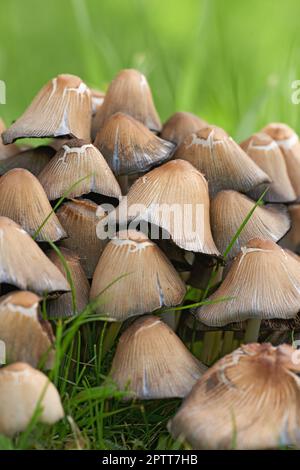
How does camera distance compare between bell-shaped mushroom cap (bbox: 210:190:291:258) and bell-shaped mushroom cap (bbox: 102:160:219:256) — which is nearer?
bell-shaped mushroom cap (bbox: 102:160:219:256)

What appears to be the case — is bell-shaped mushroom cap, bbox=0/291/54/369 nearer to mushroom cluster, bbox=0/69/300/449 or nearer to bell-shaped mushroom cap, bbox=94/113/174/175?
mushroom cluster, bbox=0/69/300/449

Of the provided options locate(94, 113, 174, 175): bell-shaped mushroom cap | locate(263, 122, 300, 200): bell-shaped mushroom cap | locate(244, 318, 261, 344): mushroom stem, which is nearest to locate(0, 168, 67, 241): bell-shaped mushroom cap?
locate(94, 113, 174, 175): bell-shaped mushroom cap

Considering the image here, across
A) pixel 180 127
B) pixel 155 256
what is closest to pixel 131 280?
pixel 155 256

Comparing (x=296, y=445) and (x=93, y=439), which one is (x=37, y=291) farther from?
(x=296, y=445)

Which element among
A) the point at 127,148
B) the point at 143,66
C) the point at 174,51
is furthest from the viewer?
the point at 174,51

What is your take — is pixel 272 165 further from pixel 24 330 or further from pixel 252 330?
pixel 24 330

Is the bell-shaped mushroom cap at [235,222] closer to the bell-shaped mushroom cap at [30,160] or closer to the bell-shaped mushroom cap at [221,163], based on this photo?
the bell-shaped mushroom cap at [221,163]
